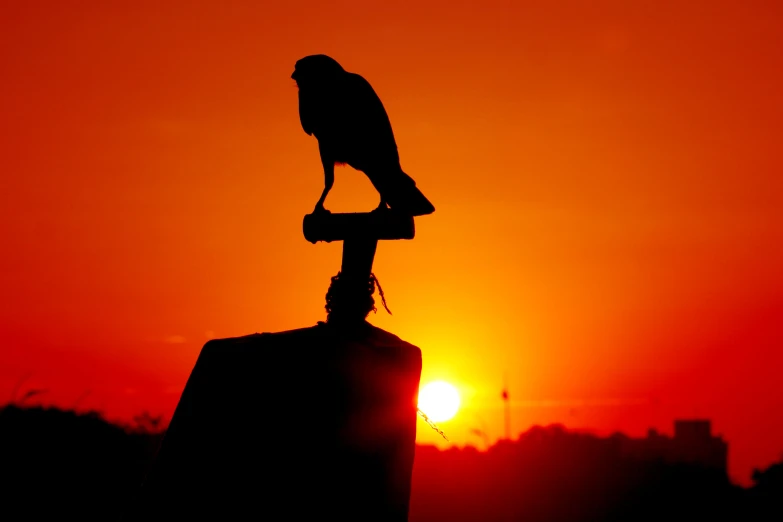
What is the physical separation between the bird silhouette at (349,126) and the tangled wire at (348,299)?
69.6 inches

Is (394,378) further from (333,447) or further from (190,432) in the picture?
(190,432)

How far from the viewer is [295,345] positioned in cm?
386

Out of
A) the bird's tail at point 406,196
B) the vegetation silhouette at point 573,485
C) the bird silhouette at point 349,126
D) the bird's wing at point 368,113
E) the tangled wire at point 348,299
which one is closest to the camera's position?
the tangled wire at point 348,299

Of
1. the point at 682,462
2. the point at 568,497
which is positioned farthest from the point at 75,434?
the point at 682,462

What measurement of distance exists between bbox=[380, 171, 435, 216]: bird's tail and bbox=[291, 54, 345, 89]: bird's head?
82 cm

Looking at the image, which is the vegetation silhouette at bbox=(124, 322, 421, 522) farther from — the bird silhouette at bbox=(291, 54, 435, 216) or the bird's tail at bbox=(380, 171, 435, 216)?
the bird silhouette at bbox=(291, 54, 435, 216)

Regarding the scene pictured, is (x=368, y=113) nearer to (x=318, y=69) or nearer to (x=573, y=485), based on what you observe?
(x=318, y=69)

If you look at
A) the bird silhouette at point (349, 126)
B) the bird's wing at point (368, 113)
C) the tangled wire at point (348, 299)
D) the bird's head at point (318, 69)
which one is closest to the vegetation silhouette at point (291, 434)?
the tangled wire at point (348, 299)

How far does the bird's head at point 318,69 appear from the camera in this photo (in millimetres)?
6561

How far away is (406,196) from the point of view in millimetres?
5992

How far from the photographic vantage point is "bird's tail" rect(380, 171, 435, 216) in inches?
229

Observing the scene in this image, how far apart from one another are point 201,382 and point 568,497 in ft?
79.6

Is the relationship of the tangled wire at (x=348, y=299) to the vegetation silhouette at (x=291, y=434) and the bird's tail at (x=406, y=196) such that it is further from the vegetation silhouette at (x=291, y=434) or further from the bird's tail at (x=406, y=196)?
the bird's tail at (x=406, y=196)

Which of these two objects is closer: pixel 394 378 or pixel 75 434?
pixel 394 378
